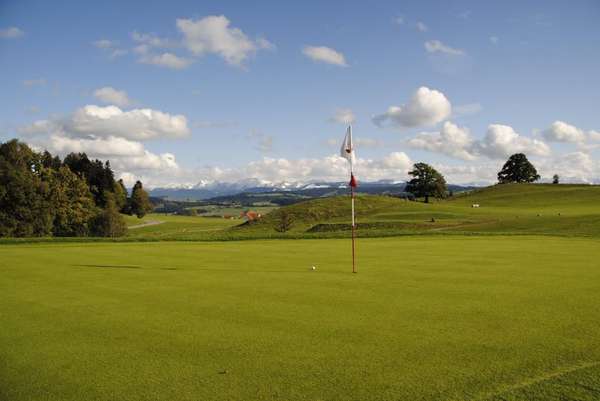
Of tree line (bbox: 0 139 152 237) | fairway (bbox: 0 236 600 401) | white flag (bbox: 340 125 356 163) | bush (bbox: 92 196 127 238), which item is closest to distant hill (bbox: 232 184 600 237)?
bush (bbox: 92 196 127 238)

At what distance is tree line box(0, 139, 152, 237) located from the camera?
60.9 meters

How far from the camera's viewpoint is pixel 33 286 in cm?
1212

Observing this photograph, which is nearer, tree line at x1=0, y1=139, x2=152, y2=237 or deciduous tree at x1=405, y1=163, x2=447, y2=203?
tree line at x1=0, y1=139, x2=152, y2=237

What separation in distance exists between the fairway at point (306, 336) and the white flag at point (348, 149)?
3.95 m

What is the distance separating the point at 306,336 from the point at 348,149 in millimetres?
9387

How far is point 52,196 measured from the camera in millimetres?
68000

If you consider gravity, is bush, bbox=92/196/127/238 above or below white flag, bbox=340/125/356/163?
below

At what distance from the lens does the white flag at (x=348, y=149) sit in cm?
1525

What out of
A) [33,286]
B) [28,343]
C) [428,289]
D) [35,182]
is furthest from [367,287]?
[35,182]

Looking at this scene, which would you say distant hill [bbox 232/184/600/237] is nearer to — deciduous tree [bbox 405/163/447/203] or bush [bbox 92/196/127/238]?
deciduous tree [bbox 405/163/447/203]

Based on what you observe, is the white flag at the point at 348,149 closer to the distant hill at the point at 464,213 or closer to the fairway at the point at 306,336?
the fairway at the point at 306,336

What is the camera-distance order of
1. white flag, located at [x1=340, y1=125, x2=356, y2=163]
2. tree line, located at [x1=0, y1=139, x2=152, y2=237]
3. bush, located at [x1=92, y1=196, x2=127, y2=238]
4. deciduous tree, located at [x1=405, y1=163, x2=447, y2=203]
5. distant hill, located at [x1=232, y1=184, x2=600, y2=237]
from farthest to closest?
deciduous tree, located at [x1=405, y1=163, x2=447, y2=203], bush, located at [x1=92, y1=196, x2=127, y2=238], tree line, located at [x1=0, y1=139, x2=152, y2=237], distant hill, located at [x1=232, y1=184, x2=600, y2=237], white flag, located at [x1=340, y1=125, x2=356, y2=163]

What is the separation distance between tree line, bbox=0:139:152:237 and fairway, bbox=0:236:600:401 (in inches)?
2174

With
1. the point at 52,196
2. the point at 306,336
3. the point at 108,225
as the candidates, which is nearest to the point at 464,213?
the point at 108,225
